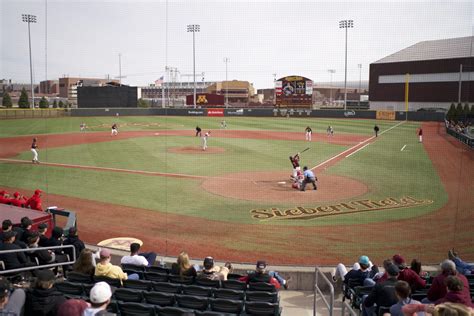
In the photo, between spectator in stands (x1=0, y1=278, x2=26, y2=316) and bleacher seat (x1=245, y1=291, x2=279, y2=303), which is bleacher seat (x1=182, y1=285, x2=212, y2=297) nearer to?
bleacher seat (x1=245, y1=291, x2=279, y2=303)

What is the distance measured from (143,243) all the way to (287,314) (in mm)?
5315

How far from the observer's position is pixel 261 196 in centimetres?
1584

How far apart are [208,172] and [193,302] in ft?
51.8

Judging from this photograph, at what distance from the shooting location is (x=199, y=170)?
838 inches

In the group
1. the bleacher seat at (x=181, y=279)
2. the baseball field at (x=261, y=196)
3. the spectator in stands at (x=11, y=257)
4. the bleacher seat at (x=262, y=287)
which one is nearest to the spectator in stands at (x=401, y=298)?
the bleacher seat at (x=262, y=287)

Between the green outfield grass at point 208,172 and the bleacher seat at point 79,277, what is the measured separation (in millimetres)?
7265

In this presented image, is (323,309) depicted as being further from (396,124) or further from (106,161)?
(396,124)

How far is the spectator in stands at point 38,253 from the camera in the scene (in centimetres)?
657

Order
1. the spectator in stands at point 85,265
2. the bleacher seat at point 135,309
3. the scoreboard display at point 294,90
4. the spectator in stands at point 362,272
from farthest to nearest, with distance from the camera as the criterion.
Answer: the scoreboard display at point 294,90 → the spectator in stands at point 362,272 → the spectator in stands at point 85,265 → the bleacher seat at point 135,309

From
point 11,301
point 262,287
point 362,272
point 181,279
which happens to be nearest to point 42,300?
point 11,301

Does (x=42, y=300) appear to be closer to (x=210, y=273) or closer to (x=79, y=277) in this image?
(x=79, y=277)

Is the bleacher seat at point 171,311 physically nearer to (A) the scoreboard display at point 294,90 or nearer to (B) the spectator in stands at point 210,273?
(B) the spectator in stands at point 210,273

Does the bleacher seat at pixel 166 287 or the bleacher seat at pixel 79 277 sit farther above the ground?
the bleacher seat at pixel 79 277

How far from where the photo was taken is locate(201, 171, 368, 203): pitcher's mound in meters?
15.6
